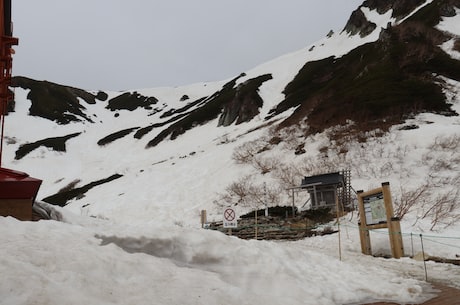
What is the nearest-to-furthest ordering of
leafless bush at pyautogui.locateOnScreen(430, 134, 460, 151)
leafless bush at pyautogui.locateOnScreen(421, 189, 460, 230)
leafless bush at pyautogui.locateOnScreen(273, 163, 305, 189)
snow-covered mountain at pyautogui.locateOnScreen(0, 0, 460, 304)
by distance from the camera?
snow-covered mountain at pyautogui.locateOnScreen(0, 0, 460, 304) < leafless bush at pyautogui.locateOnScreen(421, 189, 460, 230) < leafless bush at pyautogui.locateOnScreen(430, 134, 460, 151) < leafless bush at pyautogui.locateOnScreen(273, 163, 305, 189)

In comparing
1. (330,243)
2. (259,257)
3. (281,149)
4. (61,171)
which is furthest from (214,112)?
(259,257)

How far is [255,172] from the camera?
84.1 ft

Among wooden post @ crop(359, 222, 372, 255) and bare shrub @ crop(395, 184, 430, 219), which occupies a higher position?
bare shrub @ crop(395, 184, 430, 219)

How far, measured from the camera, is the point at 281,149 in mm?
28156

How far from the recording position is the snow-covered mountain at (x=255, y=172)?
5.52m

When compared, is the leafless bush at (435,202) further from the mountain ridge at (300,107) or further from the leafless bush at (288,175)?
the mountain ridge at (300,107)

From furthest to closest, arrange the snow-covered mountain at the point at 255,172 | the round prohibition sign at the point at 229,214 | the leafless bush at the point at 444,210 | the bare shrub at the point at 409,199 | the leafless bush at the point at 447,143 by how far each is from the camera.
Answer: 1. the leafless bush at the point at 447,143
2. the bare shrub at the point at 409,199
3. the leafless bush at the point at 444,210
4. the round prohibition sign at the point at 229,214
5. the snow-covered mountain at the point at 255,172

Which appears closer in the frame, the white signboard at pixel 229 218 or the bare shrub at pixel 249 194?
the white signboard at pixel 229 218

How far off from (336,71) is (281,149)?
23544 mm

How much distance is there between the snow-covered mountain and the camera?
552 cm

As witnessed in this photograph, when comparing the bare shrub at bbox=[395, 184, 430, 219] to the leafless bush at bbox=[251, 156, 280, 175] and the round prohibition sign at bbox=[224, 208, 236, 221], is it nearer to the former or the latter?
the round prohibition sign at bbox=[224, 208, 236, 221]

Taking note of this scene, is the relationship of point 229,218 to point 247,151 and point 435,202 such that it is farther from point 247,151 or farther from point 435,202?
point 247,151

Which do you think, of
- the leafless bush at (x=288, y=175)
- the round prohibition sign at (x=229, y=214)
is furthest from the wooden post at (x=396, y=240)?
the leafless bush at (x=288, y=175)

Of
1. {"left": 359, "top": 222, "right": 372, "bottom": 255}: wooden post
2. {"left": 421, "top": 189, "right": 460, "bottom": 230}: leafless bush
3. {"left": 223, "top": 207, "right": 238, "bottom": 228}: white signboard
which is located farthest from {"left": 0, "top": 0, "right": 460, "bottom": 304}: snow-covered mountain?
{"left": 223, "top": 207, "right": 238, "bottom": 228}: white signboard
